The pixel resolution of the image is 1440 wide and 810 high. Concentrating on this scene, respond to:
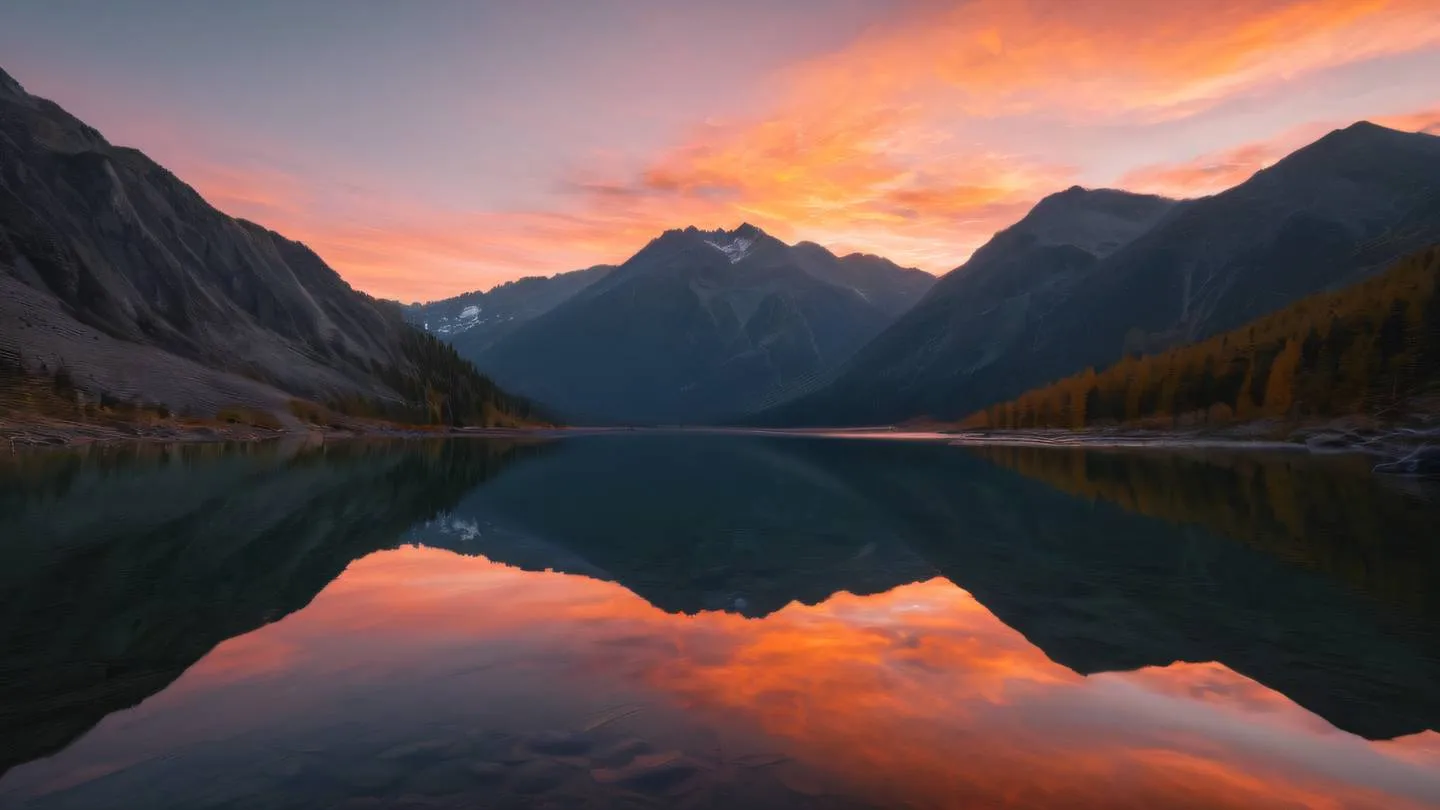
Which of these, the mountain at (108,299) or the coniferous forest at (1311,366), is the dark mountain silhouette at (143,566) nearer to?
the mountain at (108,299)

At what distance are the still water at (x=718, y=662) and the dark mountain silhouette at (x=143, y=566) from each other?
16cm

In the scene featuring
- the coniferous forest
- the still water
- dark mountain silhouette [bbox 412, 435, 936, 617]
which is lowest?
dark mountain silhouette [bbox 412, 435, 936, 617]

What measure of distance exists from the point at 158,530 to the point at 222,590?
13.4 m

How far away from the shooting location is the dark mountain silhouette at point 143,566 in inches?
528

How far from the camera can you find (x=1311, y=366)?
4466 inches

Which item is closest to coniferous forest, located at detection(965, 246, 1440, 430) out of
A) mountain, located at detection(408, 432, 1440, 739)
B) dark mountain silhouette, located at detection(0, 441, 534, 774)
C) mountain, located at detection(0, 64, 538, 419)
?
mountain, located at detection(408, 432, 1440, 739)

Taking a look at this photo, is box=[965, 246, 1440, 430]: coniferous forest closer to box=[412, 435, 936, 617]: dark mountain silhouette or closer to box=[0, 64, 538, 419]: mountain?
box=[412, 435, 936, 617]: dark mountain silhouette

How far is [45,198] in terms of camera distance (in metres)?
172

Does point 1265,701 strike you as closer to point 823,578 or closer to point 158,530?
point 823,578

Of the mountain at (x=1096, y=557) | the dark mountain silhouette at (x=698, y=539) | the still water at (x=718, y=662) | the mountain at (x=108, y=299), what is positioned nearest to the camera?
the still water at (x=718, y=662)

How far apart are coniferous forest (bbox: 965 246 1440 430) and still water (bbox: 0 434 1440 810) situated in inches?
3373

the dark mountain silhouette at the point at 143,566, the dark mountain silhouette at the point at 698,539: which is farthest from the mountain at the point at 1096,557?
the dark mountain silhouette at the point at 143,566

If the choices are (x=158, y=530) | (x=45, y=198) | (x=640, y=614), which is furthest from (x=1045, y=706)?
(x=45, y=198)

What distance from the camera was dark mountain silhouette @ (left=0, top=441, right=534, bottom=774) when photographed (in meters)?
13.4
